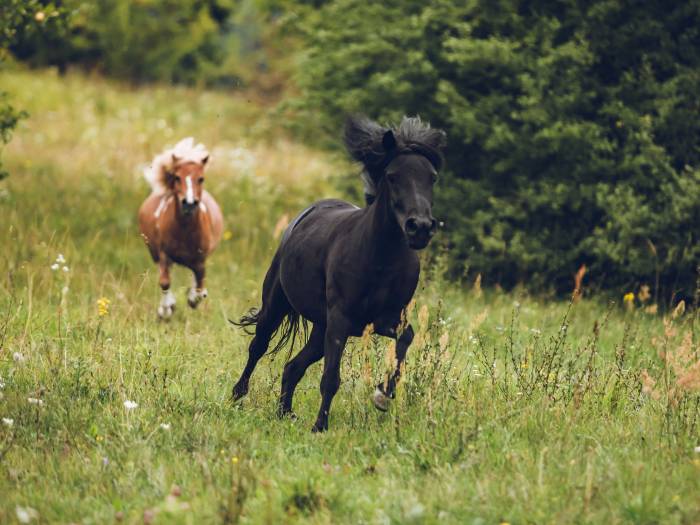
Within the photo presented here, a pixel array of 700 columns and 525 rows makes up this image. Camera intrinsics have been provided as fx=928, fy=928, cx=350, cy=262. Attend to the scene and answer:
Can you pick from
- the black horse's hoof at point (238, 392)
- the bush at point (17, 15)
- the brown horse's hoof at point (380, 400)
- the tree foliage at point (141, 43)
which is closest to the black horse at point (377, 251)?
the brown horse's hoof at point (380, 400)

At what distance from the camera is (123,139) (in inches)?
756

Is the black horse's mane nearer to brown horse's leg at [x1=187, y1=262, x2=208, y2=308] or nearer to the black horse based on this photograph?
the black horse

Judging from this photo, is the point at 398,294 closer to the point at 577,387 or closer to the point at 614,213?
the point at 577,387

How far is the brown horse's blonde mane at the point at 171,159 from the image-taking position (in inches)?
379

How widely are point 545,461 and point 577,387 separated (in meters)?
0.81

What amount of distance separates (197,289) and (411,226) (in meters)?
5.17

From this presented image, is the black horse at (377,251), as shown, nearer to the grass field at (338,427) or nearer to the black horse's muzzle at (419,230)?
the black horse's muzzle at (419,230)

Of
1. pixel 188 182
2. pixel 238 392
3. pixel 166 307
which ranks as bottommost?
pixel 166 307

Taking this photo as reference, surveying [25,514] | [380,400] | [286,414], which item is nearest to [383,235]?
[380,400]

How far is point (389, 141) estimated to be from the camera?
562 cm

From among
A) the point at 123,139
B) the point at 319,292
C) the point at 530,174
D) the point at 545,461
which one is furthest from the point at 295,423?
the point at 123,139

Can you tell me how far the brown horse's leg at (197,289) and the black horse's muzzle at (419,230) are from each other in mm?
4466

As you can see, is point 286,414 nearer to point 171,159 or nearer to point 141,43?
point 171,159

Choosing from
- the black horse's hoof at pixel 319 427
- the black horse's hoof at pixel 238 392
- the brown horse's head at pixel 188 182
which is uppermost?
the brown horse's head at pixel 188 182
